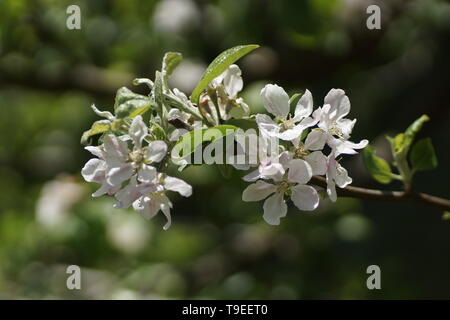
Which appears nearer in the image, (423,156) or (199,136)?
(199,136)

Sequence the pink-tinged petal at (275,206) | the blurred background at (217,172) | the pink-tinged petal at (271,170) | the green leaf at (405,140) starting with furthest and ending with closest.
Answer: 1. the blurred background at (217,172)
2. the green leaf at (405,140)
3. the pink-tinged petal at (275,206)
4. the pink-tinged petal at (271,170)

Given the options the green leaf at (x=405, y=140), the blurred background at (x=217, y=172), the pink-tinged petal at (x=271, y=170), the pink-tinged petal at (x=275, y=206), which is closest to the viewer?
the pink-tinged petal at (x=271, y=170)

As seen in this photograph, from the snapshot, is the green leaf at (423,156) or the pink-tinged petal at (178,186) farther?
the green leaf at (423,156)

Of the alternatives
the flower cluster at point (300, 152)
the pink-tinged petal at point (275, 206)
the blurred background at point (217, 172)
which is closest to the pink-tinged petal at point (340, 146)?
the flower cluster at point (300, 152)

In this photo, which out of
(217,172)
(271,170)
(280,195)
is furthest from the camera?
(217,172)

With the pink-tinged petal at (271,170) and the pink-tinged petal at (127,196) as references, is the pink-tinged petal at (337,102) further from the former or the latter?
the pink-tinged petal at (127,196)

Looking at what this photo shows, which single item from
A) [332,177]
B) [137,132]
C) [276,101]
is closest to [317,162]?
[332,177]

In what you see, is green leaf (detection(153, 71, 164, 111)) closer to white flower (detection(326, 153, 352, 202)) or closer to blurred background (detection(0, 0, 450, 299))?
white flower (detection(326, 153, 352, 202))

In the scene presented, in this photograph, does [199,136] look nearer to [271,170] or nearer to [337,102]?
[271,170]
